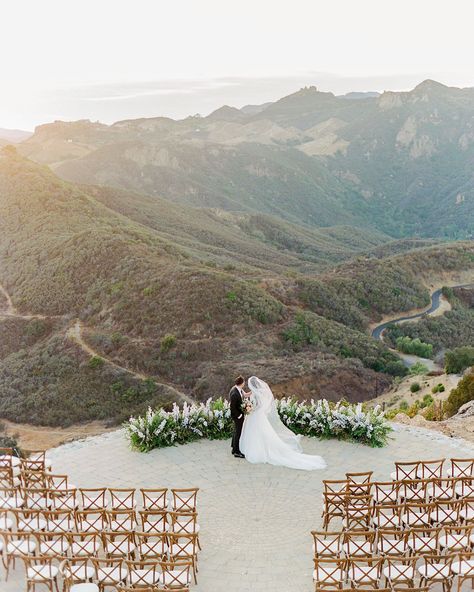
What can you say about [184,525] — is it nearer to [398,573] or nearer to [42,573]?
[42,573]

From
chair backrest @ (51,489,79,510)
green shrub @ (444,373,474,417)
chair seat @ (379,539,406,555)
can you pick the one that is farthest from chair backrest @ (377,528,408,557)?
green shrub @ (444,373,474,417)

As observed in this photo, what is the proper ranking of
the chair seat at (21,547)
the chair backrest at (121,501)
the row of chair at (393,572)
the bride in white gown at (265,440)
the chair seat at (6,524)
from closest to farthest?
the row of chair at (393,572) → the chair seat at (21,547) → the chair seat at (6,524) → the chair backrest at (121,501) → the bride in white gown at (265,440)

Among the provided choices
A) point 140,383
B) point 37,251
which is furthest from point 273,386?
point 37,251

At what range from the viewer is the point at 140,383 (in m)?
34.5

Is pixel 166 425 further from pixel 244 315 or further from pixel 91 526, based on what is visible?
pixel 244 315

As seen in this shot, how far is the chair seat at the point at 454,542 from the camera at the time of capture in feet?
31.2

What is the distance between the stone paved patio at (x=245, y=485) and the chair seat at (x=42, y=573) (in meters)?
0.69

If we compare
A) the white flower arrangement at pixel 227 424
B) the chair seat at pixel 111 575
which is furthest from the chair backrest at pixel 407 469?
the chair seat at pixel 111 575

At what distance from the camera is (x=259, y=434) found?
46.7ft

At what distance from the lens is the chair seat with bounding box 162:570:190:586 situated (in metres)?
8.62

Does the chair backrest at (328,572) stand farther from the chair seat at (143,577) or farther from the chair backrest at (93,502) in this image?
the chair backrest at (93,502)

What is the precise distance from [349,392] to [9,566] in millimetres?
27054

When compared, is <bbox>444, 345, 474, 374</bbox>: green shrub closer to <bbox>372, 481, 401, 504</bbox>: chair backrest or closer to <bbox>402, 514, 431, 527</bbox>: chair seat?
<bbox>372, 481, 401, 504</bbox>: chair backrest

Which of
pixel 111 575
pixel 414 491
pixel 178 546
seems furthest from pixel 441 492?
pixel 111 575
